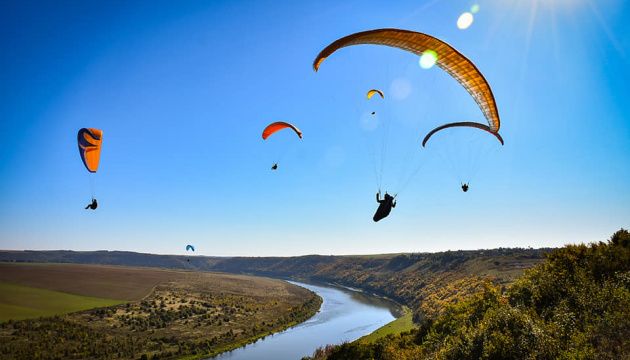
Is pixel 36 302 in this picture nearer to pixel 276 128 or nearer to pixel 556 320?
pixel 276 128

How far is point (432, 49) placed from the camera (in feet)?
40.5

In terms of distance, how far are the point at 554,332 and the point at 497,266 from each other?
62902 millimetres

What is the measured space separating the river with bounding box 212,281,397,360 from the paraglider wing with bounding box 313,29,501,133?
3160 cm

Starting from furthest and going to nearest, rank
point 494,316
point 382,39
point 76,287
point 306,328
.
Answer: point 76,287, point 306,328, point 494,316, point 382,39

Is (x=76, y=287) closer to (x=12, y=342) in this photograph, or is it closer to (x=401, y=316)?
(x=12, y=342)

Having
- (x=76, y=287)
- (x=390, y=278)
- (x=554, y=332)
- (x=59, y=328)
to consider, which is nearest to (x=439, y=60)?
(x=554, y=332)

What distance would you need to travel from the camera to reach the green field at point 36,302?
33.9 m

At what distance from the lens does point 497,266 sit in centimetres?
6234

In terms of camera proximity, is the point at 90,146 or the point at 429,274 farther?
the point at 429,274

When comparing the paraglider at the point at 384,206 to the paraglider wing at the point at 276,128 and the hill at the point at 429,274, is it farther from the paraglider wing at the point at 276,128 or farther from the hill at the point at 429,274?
the hill at the point at 429,274

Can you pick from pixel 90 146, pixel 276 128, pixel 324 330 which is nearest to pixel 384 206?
pixel 276 128

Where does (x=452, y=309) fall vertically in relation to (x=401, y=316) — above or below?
above

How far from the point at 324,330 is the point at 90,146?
39.3 m

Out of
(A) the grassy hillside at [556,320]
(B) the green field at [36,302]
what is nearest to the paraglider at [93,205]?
(A) the grassy hillside at [556,320]
